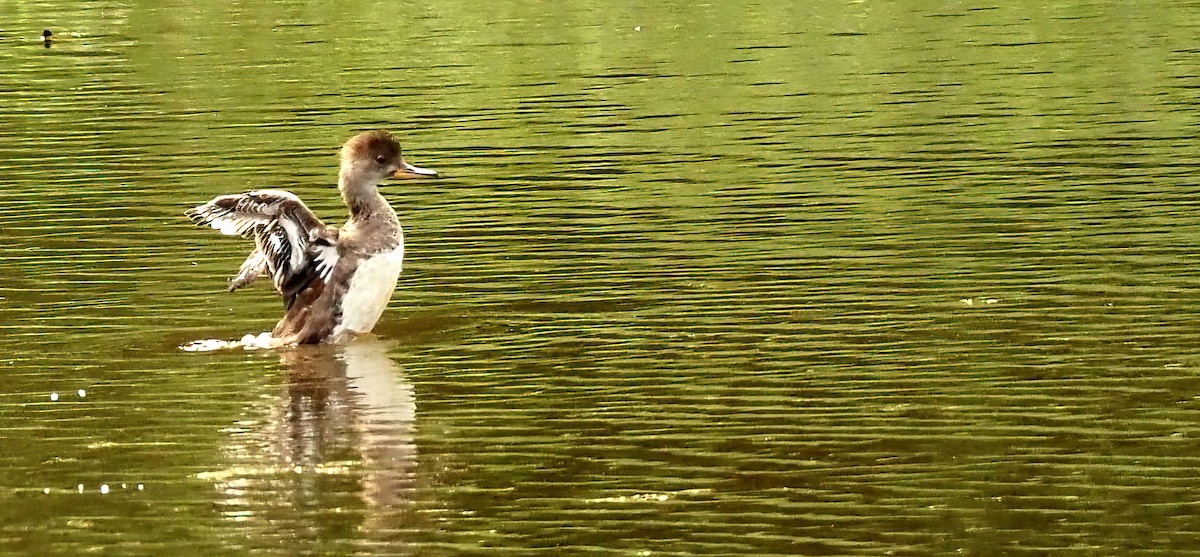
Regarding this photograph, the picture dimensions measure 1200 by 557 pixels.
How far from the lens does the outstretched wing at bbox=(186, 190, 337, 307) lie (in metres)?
14.4

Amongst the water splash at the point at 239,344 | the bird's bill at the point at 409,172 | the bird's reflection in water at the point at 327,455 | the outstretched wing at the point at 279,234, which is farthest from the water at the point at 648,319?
the bird's bill at the point at 409,172

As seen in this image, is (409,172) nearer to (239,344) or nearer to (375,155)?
(375,155)

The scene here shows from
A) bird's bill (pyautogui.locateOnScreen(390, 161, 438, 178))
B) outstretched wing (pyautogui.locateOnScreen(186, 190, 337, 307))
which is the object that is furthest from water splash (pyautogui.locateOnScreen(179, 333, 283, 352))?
bird's bill (pyautogui.locateOnScreen(390, 161, 438, 178))

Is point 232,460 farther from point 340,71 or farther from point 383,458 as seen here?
point 340,71

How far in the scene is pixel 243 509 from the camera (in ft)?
34.8

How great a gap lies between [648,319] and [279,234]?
2405 mm

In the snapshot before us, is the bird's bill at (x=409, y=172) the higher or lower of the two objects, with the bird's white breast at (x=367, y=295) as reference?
higher

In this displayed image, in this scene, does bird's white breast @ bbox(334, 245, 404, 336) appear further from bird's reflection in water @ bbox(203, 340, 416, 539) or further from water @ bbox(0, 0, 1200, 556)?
bird's reflection in water @ bbox(203, 340, 416, 539)

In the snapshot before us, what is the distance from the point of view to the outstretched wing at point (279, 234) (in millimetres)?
14414

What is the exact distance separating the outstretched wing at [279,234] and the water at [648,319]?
53 cm

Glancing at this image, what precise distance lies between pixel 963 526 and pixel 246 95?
20456mm

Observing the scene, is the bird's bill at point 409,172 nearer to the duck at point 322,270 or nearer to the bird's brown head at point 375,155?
the bird's brown head at point 375,155

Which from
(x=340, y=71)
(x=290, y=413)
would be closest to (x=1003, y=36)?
(x=340, y=71)

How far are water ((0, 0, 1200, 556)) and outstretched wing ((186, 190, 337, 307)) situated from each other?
53cm
